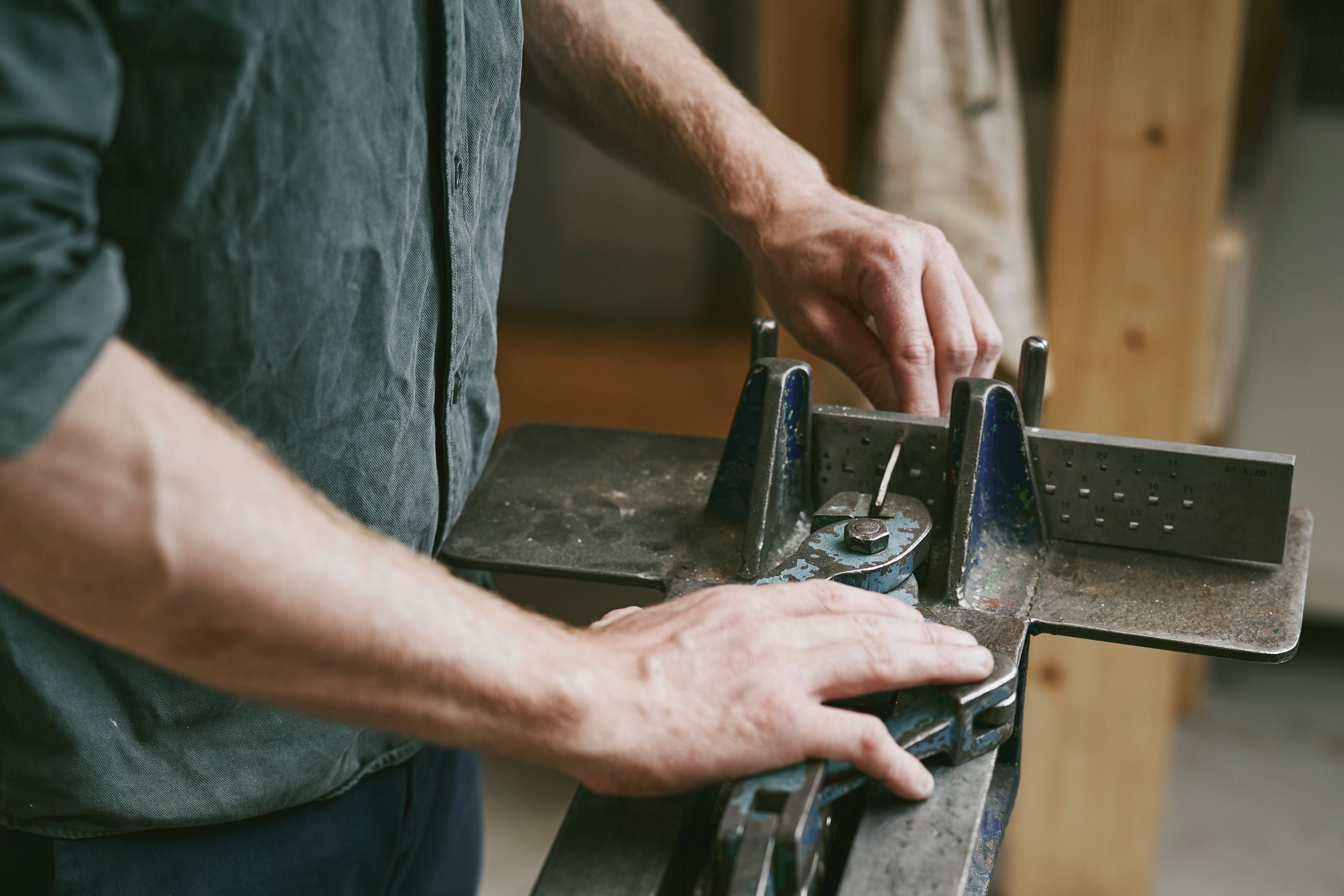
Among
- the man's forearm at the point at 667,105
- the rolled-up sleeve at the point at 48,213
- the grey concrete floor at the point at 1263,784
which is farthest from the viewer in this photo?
the grey concrete floor at the point at 1263,784

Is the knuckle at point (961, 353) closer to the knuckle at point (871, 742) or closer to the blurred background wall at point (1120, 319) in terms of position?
the knuckle at point (871, 742)

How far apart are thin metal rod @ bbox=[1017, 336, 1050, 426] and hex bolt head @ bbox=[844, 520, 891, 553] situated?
22cm

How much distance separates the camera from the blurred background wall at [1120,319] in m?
1.73

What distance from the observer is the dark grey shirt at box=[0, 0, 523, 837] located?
538 millimetres

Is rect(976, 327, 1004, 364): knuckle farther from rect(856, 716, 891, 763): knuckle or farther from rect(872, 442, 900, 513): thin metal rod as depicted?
rect(856, 716, 891, 763): knuckle

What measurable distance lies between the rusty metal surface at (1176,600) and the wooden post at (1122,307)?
848 mm

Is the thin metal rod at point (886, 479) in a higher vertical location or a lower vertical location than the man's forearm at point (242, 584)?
lower

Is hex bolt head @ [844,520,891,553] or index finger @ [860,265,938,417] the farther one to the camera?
index finger @ [860,265,938,417]

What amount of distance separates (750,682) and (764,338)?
47 cm

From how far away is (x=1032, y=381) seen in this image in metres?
1.02

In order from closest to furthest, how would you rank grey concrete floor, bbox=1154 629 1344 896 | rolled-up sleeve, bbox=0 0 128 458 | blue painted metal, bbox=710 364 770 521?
rolled-up sleeve, bbox=0 0 128 458 < blue painted metal, bbox=710 364 770 521 < grey concrete floor, bbox=1154 629 1344 896

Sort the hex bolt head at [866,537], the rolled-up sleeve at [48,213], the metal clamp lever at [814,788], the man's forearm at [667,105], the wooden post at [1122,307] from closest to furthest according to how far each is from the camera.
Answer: the rolled-up sleeve at [48,213] → the metal clamp lever at [814,788] → the hex bolt head at [866,537] → the man's forearm at [667,105] → the wooden post at [1122,307]

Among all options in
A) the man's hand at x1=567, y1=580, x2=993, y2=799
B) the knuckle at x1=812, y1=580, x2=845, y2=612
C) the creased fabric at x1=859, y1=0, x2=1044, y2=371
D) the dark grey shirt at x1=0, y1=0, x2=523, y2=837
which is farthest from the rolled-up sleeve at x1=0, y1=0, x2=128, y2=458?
the creased fabric at x1=859, y1=0, x2=1044, y2=371

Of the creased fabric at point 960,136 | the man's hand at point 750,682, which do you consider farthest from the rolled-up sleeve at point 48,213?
the creased fabric at point 960,136
